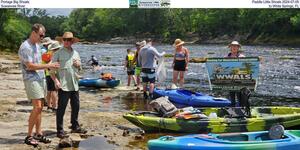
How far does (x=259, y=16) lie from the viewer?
8850cm

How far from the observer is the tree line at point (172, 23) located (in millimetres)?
78938

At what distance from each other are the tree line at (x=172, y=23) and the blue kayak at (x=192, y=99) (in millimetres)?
36122

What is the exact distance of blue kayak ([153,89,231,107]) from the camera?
12.6 meters

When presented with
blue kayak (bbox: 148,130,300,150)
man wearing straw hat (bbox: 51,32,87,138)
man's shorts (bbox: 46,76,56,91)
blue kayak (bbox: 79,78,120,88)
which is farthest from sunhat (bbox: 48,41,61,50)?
blue kayak (bbox: 79,78,120,88)

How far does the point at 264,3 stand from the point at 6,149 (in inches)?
330

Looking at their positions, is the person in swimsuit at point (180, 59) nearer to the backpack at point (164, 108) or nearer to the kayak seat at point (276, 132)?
the backpack at point (164, 108)

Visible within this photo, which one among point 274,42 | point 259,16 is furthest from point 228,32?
point 274,42

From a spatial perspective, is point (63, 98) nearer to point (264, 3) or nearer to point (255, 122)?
point (255, 122)

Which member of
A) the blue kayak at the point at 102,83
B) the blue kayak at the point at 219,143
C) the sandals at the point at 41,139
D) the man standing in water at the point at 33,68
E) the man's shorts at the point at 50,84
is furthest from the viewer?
the blue kayak at the point at 102,83

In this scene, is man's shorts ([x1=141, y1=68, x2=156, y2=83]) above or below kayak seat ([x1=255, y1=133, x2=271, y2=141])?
above

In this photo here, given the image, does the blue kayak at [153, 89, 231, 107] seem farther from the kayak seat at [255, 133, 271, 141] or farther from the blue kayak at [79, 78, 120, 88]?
the kayak seat at [255, 133, 271, 141]

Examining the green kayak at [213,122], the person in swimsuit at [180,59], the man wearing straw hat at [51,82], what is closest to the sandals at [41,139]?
the green kayak at [213,122]

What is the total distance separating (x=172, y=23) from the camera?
116312 millimetres

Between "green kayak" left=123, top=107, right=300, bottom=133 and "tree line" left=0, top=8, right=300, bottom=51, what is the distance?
3951 centimetres
